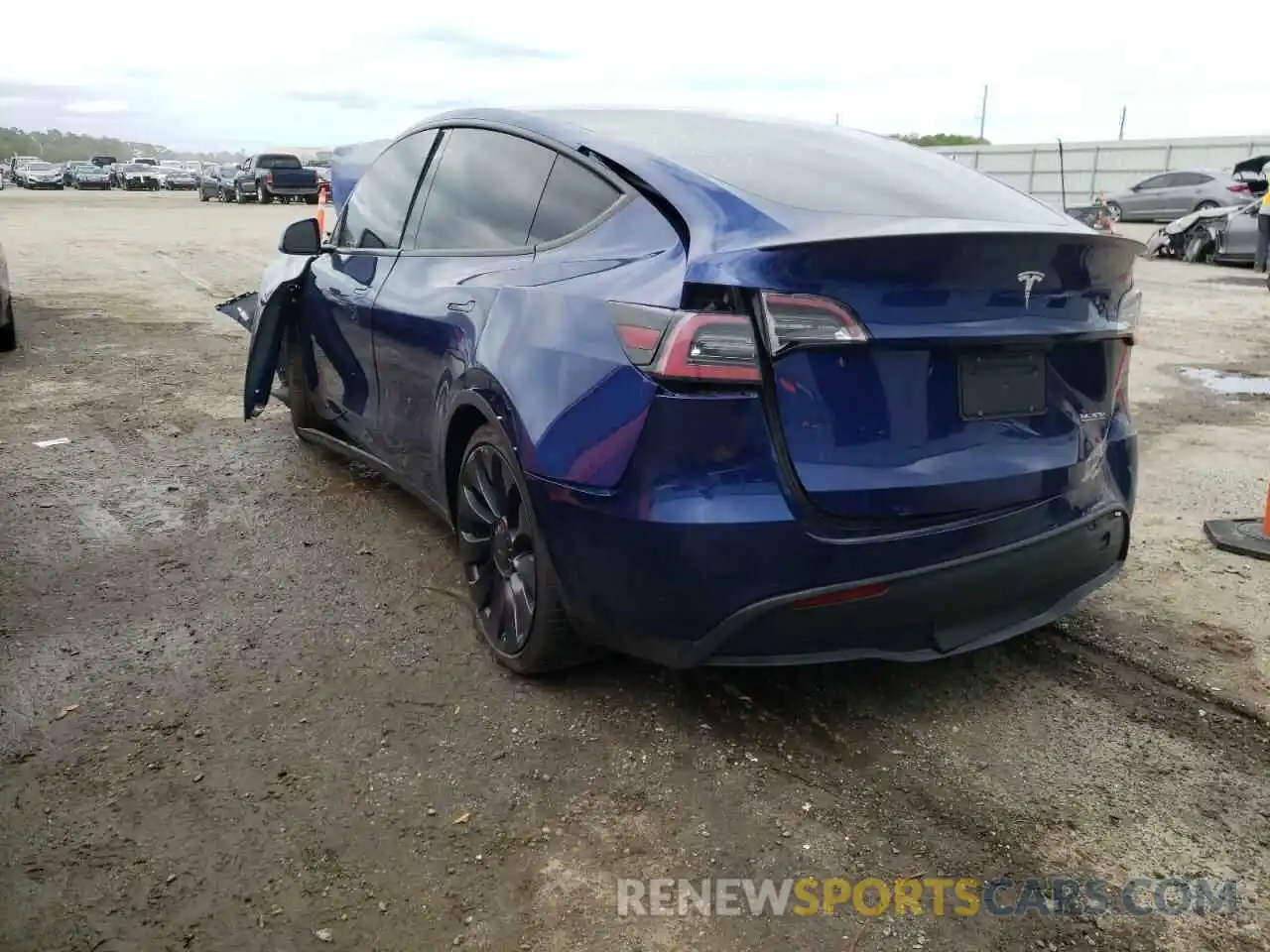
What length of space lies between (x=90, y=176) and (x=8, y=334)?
59769 mm

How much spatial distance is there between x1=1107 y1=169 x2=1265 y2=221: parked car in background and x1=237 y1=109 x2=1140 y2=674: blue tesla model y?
69.5 ft

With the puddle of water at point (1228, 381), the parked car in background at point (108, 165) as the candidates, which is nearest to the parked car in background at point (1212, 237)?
the puddle of water at point (1228, 381)

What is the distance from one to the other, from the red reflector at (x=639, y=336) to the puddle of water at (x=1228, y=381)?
6146mm

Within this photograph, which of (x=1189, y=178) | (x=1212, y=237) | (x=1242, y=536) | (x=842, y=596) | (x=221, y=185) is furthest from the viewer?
(x=221, y=185)

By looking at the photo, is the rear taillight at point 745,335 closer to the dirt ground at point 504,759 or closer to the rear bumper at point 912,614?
the rear bumper at point 912,614

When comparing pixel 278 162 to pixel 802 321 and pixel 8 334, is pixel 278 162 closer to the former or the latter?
pixel 8 334

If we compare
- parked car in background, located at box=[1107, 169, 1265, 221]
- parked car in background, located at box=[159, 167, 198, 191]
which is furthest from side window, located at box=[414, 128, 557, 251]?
parked car in background, located at box=[159, 167, 198, 191]

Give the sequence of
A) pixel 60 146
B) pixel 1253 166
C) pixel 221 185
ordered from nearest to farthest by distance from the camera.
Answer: pixel 1253 166
pixel 221 185
pixel 60 146

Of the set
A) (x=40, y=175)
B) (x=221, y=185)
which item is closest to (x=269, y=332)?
(x=221, y=185)

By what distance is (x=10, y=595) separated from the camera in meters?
3.87

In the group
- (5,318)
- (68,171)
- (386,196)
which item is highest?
(386,196)

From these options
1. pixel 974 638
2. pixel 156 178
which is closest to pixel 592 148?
pixel 974 638

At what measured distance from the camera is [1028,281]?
8.72ft

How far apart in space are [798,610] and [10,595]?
294 cm
